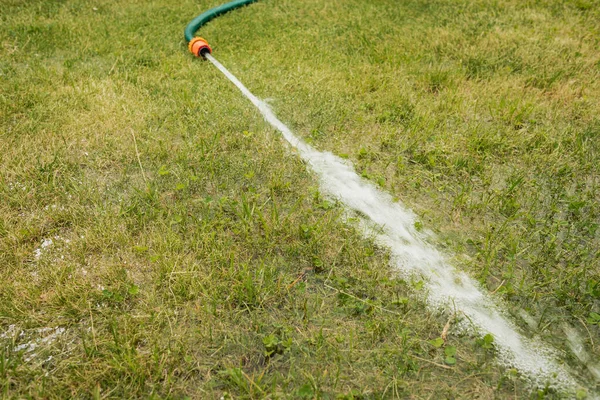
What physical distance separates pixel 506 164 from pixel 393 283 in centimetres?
138

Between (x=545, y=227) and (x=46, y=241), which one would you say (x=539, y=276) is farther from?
(x=46, y=241)

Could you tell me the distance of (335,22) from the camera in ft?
16.5

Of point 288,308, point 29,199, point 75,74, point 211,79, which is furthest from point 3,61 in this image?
point 288,308

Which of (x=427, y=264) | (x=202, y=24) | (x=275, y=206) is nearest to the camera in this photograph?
(x=427, y=264)

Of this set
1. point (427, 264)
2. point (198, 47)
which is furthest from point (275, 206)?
point (198, 47)

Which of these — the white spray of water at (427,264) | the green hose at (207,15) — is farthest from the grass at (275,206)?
the green hose at (207,15)

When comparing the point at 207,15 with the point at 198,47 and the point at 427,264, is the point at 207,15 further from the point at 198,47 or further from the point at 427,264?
the point at 427,264

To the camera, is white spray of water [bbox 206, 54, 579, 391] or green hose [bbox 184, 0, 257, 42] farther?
green hose [bbox 184, 0, 257, 42]

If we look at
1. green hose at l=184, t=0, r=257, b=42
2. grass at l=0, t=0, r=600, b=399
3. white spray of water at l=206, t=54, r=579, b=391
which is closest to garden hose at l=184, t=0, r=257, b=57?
green hose at l=184, t=0, r=257, b=42

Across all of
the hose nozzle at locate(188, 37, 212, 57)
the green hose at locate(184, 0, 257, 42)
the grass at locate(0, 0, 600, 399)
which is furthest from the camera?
the green hose at locate(184, 0, 257, 42)

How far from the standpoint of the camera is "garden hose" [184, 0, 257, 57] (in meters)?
4.15

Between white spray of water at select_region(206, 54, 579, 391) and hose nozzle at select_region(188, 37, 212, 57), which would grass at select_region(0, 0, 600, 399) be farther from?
hose nozzle at select_region(188, 37, 212, 57)

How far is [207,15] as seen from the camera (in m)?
5.01

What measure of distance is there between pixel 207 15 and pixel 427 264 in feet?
13.2
